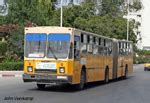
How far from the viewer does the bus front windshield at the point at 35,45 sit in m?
22.1

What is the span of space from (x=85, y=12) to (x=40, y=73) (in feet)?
146

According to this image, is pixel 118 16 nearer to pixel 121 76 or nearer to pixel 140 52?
pixel 140 52

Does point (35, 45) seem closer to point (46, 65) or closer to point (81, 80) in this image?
point (46, 65)

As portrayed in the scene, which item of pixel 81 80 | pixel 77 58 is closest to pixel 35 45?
pixel 77 58

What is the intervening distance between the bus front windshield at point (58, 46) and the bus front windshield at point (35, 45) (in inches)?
11.5

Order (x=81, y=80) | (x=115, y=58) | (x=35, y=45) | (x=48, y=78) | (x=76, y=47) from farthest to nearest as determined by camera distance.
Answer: (x=115, y=58) < (x=81, y=80) < (x=76, y=47) < (x=35, y=45) < (x=48, y=78)

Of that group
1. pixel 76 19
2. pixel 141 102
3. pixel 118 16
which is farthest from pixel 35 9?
pixel 141 102

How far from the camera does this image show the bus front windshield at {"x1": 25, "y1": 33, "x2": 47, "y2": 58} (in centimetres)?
2208

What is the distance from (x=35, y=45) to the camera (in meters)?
22.2

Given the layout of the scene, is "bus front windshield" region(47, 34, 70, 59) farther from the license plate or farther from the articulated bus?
the license plate

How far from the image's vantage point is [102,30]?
211 ft

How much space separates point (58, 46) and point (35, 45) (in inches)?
45.0

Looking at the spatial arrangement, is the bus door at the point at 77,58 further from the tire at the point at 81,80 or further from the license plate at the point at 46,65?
the license plate at the point at 46,65

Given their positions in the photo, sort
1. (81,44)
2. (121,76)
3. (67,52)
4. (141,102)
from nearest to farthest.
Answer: (141,102) < (67,52) < (81,44) < (121,76)
